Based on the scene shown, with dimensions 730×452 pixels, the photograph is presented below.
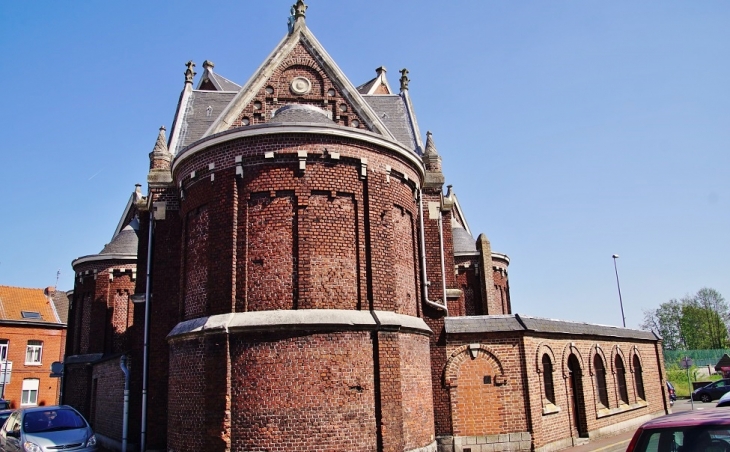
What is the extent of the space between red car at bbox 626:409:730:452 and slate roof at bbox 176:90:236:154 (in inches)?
668

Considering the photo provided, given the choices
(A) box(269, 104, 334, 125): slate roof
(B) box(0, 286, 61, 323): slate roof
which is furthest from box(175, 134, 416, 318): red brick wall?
(B) box(0, 286, 61, 323): slate roof

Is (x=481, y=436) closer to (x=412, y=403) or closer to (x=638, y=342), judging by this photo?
(x=412, y=403)

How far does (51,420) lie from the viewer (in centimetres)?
1442

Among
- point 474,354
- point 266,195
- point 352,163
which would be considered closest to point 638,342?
point 474,354

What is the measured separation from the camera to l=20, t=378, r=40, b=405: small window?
41594 millimetres

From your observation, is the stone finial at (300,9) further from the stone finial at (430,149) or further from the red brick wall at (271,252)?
the red brick wall at (271,252)

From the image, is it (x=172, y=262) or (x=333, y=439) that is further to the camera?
(x=172, y=262)

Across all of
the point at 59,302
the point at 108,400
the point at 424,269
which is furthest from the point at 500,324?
the point at 59,302

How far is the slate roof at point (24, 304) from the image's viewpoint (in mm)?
43812

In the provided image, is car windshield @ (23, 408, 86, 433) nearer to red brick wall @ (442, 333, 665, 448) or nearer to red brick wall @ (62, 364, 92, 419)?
red brick wall @ (442, 333, 665, 448)

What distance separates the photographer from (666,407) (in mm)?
25734

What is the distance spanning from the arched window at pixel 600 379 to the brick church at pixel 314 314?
9cm

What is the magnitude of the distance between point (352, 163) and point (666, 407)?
20.6 metres

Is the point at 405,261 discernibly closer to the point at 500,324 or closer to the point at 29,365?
the point at 500,324
